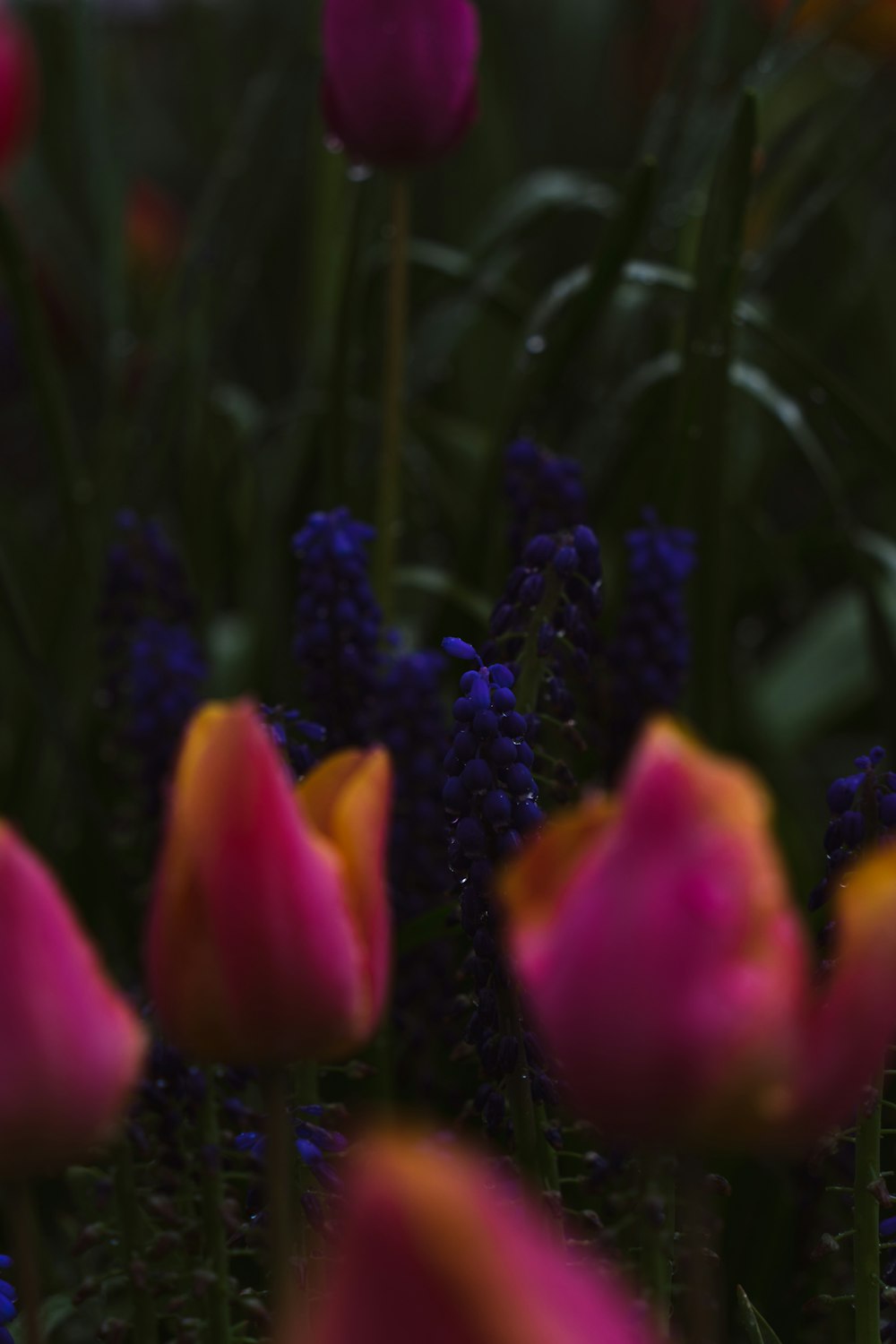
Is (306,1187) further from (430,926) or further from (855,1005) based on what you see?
(855,1005)

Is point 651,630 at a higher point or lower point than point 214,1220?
higher

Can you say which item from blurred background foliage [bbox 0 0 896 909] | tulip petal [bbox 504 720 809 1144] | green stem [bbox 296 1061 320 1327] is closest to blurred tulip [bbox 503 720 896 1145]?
tulip petal [bbox 504 720 809 1144]

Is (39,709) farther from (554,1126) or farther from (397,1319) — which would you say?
(397,1319)

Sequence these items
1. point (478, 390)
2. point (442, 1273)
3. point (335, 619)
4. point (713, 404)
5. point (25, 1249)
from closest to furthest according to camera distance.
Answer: point (442, 1273) → point (25, 1249) → point (335, 619) → point (713, 404) → point (478, 390)

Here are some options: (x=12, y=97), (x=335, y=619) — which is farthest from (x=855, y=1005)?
(x=12, y=97)

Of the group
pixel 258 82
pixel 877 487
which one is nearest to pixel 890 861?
pixel 258 82

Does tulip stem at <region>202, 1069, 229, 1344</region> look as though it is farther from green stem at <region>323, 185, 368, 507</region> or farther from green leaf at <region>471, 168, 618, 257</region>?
green leaf at <region>471, 168, 618, 257</region>
